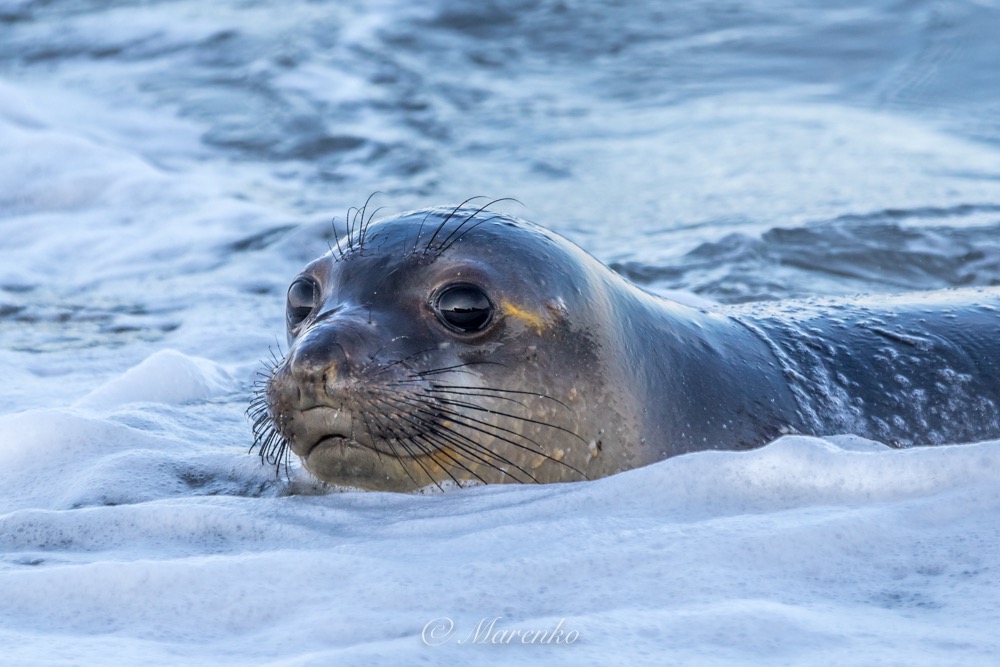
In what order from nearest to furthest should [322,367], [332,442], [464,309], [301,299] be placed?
1. [322,367]
2. [332,442]
3. [464,309]
4. [301,299]

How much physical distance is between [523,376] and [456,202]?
4892 mm

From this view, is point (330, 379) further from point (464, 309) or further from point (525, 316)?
point (525, 316)

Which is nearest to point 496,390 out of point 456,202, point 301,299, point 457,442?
point 457,442

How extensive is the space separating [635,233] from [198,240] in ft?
7.71

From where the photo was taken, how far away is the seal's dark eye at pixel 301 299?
3.86m

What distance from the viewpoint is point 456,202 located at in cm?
844

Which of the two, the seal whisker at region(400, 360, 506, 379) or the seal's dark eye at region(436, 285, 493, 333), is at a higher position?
the seal's dark eye at region(436, 285, 493, 333)

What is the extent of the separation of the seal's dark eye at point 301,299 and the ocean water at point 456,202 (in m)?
0.44

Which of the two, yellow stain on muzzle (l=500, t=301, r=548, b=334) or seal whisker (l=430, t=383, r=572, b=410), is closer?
seal whisker (l=430, t=383, r=572, b=410)

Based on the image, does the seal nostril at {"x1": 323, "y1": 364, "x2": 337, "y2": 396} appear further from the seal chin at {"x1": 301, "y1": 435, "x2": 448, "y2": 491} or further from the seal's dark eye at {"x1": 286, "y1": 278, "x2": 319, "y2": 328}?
the seal's dark eye at {"x1": 286, "y1": 278, "x2": 319, "y2": 328}

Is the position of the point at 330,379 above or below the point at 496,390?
above

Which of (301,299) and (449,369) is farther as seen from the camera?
(301,299)

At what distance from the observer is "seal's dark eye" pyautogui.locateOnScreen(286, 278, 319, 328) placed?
3.86 meters

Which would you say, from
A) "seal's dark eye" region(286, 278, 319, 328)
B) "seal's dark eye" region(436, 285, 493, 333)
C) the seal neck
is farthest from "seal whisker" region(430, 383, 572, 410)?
"seal's dark eye" region(286, 278, 319, 328)
